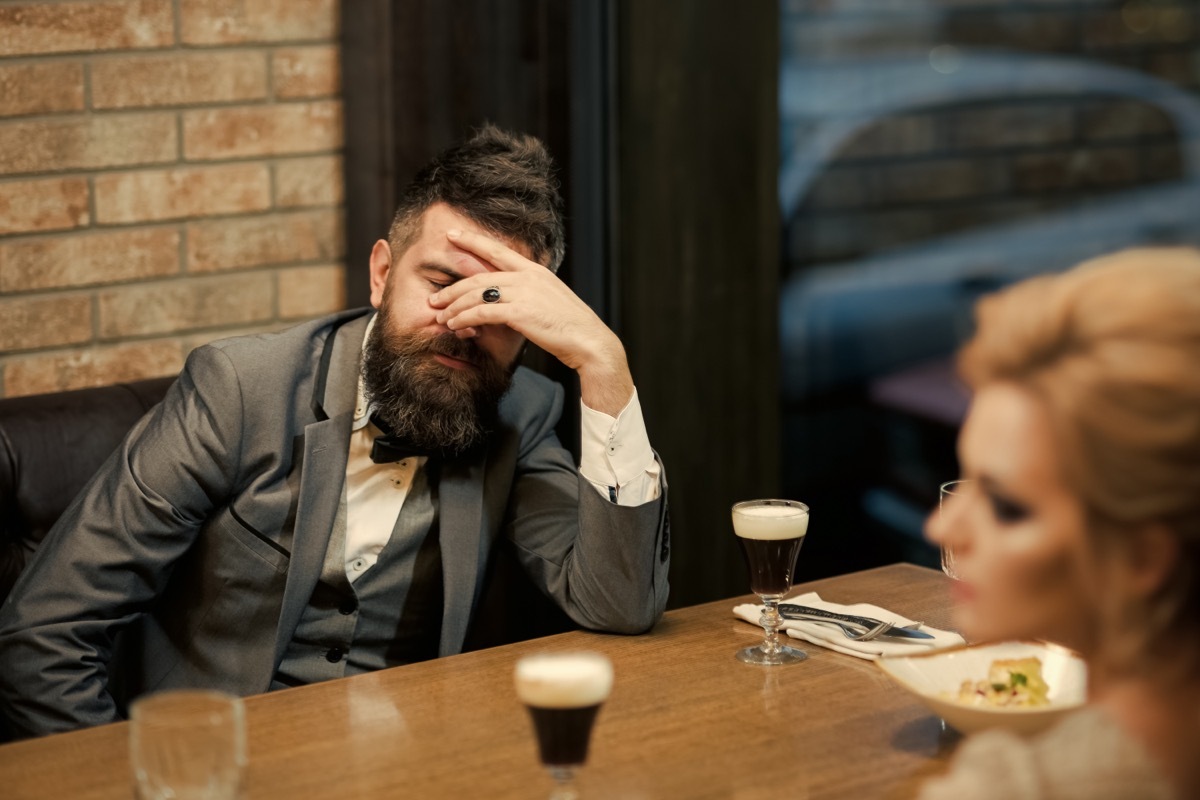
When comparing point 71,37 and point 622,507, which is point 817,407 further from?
point 71,37

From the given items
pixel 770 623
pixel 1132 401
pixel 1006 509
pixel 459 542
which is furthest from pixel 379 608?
pixel 1132 401

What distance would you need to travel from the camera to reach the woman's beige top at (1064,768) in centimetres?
95

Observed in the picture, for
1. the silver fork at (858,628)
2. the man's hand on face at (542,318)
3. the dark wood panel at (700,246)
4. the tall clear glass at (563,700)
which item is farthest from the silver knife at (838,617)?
the dark wood panel at (700,246)

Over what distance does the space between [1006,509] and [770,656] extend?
74 cm

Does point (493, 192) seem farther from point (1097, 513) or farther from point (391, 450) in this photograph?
point (1097, 513)

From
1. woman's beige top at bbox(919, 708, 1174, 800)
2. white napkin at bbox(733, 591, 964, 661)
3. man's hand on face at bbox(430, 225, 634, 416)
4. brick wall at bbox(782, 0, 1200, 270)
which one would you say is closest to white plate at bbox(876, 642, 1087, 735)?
white napkin at bbox(733, 591, 964, 661)

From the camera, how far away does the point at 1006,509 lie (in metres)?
0.99

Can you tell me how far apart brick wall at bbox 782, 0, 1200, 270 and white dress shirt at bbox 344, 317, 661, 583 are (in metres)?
1.55

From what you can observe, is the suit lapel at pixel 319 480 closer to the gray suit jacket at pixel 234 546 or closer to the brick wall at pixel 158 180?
the gray suit jacket at pixel 234 546

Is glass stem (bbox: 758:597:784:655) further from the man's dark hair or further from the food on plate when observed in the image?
the man's dark hair

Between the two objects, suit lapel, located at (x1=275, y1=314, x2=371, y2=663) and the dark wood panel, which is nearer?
suit lapel, located at (x1=275, y1=314, x2=371, y2=663)

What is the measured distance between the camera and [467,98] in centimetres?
279

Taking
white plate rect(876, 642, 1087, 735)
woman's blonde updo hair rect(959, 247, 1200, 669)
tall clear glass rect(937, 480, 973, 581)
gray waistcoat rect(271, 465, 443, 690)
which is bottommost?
gray waistcoat rect(271, 465, 443, 690)

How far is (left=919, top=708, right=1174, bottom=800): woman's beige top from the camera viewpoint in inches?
37.5
